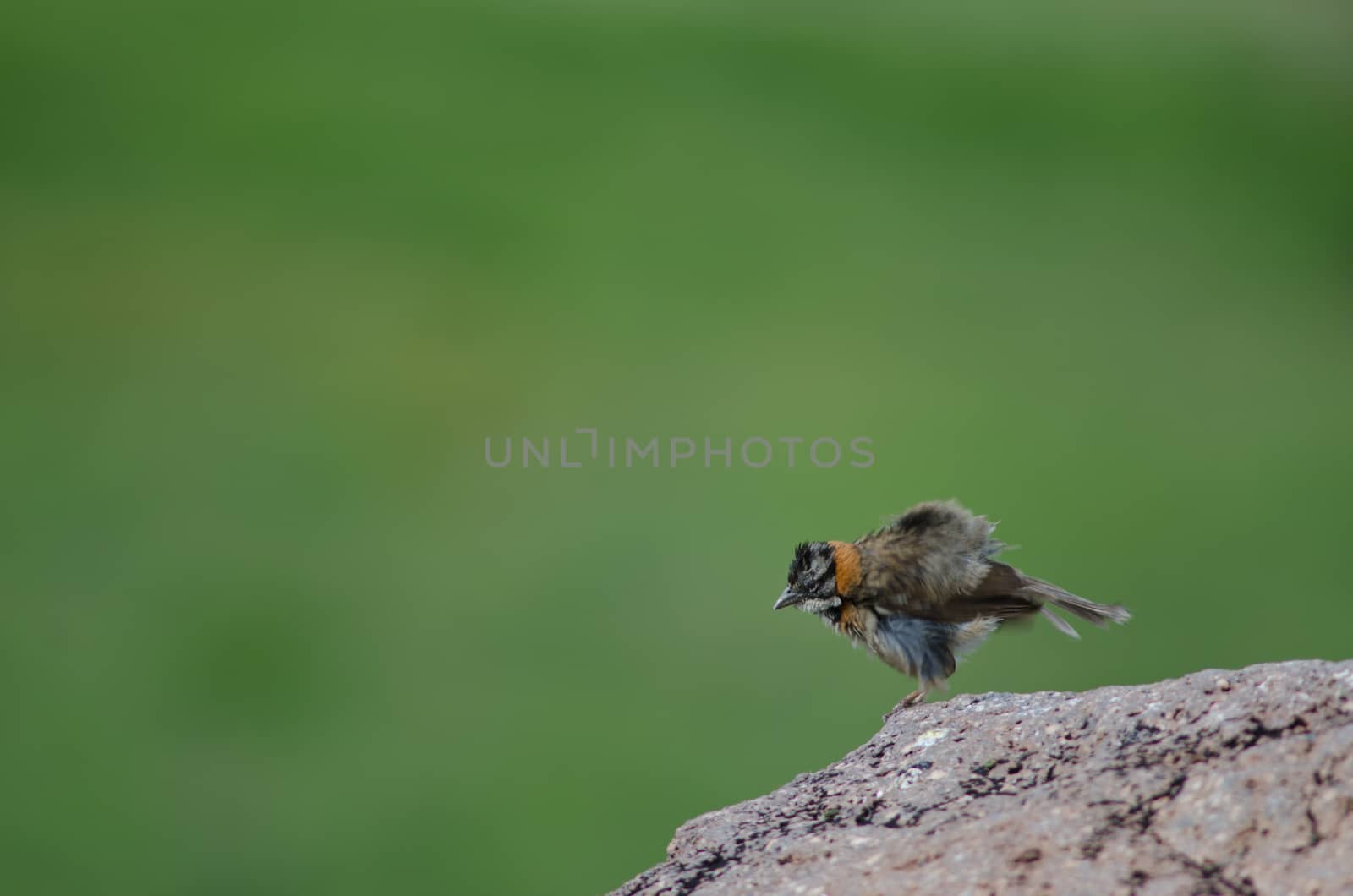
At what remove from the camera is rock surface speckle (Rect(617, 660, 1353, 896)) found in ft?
6.82

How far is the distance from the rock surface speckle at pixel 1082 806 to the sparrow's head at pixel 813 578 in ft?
4.27

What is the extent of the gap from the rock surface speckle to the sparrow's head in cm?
130

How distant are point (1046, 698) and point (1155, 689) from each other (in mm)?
377

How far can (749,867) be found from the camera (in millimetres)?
2576

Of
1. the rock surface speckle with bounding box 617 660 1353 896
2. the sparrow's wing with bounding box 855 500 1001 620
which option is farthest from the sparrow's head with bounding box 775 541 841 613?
the rock surface speckle with bounding box 617 660 1353 896

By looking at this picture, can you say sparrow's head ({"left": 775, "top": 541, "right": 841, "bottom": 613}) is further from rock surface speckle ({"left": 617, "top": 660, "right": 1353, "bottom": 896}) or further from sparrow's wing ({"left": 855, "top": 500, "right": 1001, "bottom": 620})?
rock surface speckle ({"left": 617, "top": 660, "right": 1353, "bottom": 896})

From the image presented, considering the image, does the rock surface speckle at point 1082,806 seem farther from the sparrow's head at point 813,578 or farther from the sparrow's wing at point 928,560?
the sparrow's head at point 813,578

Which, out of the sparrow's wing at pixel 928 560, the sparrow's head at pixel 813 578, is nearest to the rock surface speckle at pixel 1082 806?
the sparrow's wing at pixel 928 560

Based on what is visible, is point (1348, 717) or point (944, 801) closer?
point (1348, 717)

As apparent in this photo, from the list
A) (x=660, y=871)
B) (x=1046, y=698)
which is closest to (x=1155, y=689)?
(x=1046, y=698)

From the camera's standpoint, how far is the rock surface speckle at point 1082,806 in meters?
2.08

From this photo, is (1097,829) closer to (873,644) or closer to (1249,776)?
(1249,776)

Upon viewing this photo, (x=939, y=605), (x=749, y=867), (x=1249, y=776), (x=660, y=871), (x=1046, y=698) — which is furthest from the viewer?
(x=939, y=605)

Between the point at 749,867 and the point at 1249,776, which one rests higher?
the point at 1249,776
